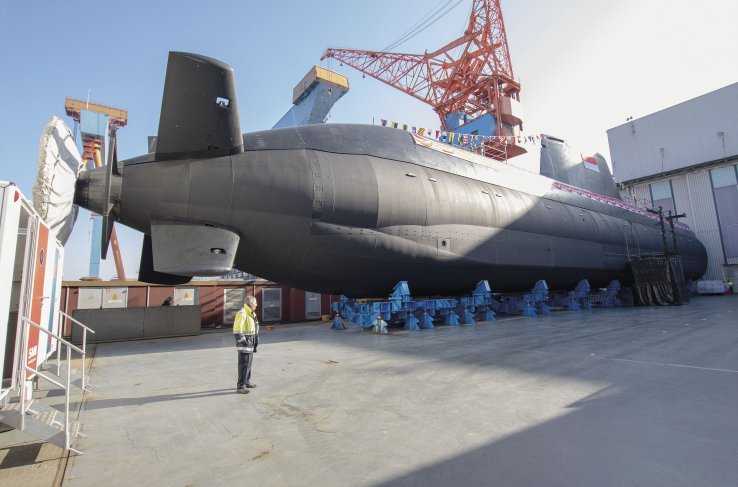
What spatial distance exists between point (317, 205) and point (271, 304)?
11.1 metres

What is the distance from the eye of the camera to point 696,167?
1243 inches

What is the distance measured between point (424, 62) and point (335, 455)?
1741 inches

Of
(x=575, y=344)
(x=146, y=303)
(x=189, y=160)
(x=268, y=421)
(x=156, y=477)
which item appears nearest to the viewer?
(x=156, y=477)

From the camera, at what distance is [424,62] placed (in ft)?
135

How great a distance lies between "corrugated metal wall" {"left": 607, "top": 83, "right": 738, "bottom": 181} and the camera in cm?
3166

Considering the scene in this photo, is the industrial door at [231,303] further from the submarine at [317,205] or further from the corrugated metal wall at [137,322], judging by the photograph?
the submarine at [317,205]

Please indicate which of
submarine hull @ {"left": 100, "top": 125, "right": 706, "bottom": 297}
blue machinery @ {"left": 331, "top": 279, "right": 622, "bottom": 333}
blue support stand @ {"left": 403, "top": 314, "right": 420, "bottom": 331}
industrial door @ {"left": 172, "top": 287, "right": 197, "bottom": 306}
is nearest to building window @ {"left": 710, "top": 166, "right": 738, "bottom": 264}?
blue machinery @ {"left": 331, "top": 279, "right": 622, "bottom": 333}

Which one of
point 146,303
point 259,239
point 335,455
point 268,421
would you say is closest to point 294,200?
point 259,239

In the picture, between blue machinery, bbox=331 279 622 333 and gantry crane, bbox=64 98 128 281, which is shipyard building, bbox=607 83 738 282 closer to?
blue machinery, bbox=331 279 622 333

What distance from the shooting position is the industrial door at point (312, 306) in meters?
19.6

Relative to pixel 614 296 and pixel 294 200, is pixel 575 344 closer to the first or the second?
pixel 294 200

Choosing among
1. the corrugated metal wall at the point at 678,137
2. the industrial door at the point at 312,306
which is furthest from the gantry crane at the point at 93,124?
the corrugated metal wall at the point at 678,137

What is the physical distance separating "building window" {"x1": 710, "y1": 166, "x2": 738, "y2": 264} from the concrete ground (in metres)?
30.8

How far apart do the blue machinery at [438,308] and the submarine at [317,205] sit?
441 mm
